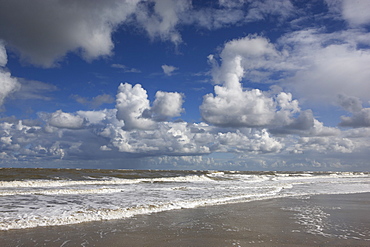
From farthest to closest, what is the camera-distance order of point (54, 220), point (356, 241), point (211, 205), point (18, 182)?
point (18, 182) → point (211, 205) → point (54, 220) → point (356, 241)

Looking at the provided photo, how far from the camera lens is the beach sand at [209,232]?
8625mm

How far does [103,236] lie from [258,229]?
18.3 feet

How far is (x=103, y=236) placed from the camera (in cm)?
927

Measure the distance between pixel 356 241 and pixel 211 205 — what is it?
968cm

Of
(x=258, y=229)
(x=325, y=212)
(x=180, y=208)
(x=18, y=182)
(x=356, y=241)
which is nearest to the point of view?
(x=356, y=241)

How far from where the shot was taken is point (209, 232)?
10.0m

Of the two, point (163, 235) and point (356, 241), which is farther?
point (163, 235)

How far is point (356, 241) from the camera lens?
347 inches

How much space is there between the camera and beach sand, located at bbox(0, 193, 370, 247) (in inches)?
340

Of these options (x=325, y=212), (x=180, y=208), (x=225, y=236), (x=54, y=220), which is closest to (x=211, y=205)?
(x=180, y=208)

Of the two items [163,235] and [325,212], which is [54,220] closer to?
[163,235]

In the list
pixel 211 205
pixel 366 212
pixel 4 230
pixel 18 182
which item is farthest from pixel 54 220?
pixel 18 182

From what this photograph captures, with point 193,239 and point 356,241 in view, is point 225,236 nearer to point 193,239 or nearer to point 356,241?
point 193,239

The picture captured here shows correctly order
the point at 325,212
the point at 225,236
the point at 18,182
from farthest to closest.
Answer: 1. the point at 18,182
2. the point at 325,212
3. the point at 225,236
